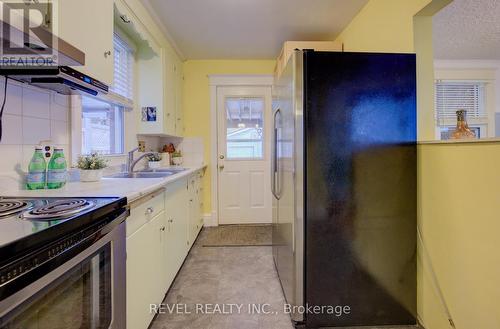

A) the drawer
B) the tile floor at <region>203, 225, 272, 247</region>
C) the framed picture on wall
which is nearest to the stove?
the drawer

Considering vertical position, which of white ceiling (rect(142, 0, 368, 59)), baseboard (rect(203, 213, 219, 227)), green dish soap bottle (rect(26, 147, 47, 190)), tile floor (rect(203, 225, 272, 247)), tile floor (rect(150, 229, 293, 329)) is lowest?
tile floor (rect(150, 229, 293, 329))

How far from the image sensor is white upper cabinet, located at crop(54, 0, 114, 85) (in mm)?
1111

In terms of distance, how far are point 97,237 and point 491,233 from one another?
1705mm

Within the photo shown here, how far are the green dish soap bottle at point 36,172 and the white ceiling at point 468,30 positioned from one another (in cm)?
314

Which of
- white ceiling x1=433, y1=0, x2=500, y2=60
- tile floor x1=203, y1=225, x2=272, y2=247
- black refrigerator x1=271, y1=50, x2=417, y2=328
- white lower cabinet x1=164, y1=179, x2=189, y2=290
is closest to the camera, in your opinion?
black refrigerator x1=271, y1=50, x2=417, y2=328

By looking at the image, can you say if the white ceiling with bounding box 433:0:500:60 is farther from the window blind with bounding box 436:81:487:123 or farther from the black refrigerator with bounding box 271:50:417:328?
the black refrigerator with bounding box 271:50:417:328

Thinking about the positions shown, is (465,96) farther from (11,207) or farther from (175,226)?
(11,207)

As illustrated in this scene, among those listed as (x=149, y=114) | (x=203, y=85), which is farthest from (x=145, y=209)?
(x=203, y=85)

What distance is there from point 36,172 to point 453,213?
7.29ft

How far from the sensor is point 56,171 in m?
1.32

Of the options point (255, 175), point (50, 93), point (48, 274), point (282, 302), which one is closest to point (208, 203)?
point (255, 175)

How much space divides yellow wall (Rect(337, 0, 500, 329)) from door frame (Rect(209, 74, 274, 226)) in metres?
2.05

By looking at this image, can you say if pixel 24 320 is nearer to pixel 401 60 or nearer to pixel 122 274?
pixel 122 274

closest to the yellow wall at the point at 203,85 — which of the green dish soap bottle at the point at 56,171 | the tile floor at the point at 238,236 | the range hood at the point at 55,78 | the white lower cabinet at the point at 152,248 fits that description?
the tile floor at the point at 238,236
